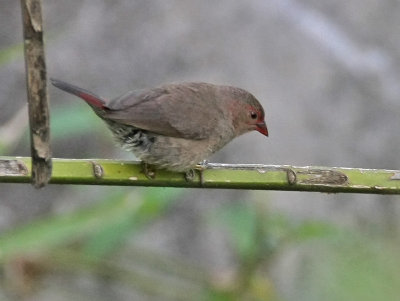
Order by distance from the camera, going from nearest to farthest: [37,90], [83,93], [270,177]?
1. [37,90]
2. [270,177]
3. [83,93]

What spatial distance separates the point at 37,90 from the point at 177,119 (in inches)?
83.1

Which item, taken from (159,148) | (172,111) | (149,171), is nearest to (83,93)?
(149,171)

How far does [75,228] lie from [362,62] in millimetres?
2494

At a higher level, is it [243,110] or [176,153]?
[243,110]

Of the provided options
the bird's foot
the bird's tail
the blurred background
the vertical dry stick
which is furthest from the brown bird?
the vertical dry stick

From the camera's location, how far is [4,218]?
466 cm

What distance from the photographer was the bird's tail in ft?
9.82

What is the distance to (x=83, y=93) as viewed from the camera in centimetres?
312

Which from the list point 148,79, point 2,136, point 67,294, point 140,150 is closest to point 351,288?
point 140,150

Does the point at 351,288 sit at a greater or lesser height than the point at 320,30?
lesser

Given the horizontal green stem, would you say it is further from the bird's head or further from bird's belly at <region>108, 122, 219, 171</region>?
the bird's head

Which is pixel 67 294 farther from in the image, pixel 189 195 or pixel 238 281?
pixel 238 281

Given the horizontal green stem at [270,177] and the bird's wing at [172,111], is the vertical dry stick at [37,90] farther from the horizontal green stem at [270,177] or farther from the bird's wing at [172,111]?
the bird's wing at [172,111]

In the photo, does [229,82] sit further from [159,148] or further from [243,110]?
[159,148]
